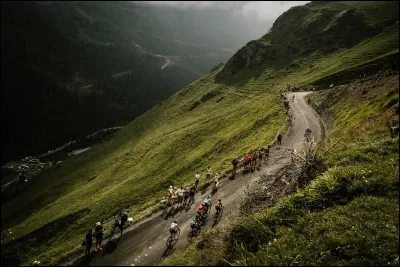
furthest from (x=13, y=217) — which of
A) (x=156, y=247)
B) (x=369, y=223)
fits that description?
(x=369, y=223)

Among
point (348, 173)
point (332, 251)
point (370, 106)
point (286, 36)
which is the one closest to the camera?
point (332, 251)

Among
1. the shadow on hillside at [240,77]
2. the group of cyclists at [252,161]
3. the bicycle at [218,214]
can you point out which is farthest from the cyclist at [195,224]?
the shadow on hillside at [240,77]

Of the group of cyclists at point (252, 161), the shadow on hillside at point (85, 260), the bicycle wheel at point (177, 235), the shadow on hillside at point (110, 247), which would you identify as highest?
the shadow on hillside at point (85, 260)

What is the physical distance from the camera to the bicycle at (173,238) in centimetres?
3208

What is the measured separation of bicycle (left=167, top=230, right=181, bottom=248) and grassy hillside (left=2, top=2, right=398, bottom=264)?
237 inches

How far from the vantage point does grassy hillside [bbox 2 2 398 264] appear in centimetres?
5906

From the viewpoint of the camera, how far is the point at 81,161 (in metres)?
139

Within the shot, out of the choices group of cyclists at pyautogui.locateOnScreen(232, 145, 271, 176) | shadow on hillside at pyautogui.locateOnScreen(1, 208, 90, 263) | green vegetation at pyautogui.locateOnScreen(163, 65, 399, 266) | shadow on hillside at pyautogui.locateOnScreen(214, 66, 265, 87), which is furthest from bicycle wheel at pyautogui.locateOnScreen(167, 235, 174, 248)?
shadow on hillside at pyautogui.locateOnScreen(214, 66, 265, 87)

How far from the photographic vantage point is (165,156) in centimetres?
8688

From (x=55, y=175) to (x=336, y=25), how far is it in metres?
149

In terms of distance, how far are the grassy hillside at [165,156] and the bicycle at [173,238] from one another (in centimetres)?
603

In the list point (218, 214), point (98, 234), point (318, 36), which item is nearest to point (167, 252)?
point (218, 214)

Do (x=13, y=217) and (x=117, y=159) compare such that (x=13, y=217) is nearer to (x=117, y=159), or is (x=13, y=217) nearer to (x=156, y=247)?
(x=117, y=159)

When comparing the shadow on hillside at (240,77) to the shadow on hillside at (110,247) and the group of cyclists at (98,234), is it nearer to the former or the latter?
the group of cyclists at (98,234)
